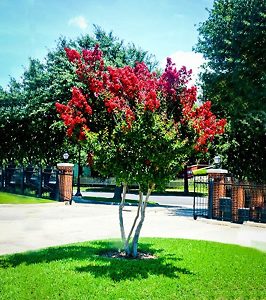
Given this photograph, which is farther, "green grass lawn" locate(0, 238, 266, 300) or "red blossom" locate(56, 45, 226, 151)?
"red blossom" locate(56, 45, 226, 151)

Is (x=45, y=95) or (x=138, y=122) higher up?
(x=45, y=95)

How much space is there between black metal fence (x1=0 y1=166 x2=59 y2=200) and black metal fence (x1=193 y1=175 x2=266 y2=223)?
10401mm

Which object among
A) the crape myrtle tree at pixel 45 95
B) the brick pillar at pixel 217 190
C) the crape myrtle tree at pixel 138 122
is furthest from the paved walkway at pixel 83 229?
the crape myrtle tree at pixel 45 95

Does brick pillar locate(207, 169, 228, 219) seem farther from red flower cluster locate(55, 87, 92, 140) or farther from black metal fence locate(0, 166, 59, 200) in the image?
black metal fence locate(0, 166, 59, 200)

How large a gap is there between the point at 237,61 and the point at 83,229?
1531 cm

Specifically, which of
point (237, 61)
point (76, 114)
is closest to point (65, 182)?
point (237, 61)

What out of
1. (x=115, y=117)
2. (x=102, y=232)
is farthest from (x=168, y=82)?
(x=102, y=232)

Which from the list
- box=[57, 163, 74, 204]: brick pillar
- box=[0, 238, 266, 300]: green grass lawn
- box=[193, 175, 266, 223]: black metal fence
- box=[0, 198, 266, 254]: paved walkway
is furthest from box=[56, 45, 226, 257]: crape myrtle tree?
box=[57, 163, 74, 204]: brick pillar

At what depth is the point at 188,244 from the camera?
10.7 m

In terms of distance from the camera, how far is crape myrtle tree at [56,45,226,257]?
7.96 meters

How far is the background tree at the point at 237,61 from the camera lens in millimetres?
21906

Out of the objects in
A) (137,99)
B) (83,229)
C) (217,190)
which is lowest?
(83,229)

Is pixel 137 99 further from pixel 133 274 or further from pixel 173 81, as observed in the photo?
pixel 133 274

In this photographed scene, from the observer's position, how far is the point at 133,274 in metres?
7.20
